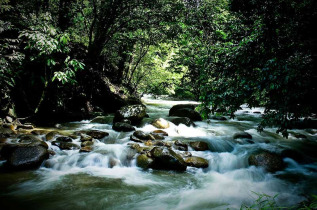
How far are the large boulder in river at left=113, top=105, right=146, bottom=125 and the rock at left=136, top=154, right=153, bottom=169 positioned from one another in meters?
3.91

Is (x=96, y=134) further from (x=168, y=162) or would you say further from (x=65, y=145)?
(x=168, y=162)

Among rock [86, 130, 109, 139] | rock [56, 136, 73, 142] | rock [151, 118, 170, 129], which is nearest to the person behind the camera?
rock [56, 136, 73, 142]

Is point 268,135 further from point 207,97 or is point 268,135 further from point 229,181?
point 207,97

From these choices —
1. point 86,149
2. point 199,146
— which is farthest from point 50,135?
point 199,146

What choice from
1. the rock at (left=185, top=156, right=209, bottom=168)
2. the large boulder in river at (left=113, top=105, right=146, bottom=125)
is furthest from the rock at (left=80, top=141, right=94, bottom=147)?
the rock at (left=185, top=156, right=209, bottom=168)

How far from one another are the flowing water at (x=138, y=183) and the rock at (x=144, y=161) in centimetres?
15

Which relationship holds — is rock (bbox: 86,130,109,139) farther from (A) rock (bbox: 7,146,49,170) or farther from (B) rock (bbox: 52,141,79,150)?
(A) rock (bbox: 7,146,49,170)

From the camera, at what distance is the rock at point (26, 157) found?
4129 millimetres

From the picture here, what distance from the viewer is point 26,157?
4.30m

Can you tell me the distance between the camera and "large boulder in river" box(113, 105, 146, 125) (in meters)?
8.75

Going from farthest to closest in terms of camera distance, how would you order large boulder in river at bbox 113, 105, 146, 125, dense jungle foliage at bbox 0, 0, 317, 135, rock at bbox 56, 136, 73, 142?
1. large boulder in river at bbox 113, 105, 146, 125
2. rock at bbox 56, 136, 73, 142
3. dense jungle foliage at bbox 0, 0, 317, 135

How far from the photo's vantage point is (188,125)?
8.94 m

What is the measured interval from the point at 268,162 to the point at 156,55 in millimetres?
10615

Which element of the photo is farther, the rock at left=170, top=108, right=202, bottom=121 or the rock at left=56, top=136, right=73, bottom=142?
the rock at left=170, top=108, right=202, bottom=121
